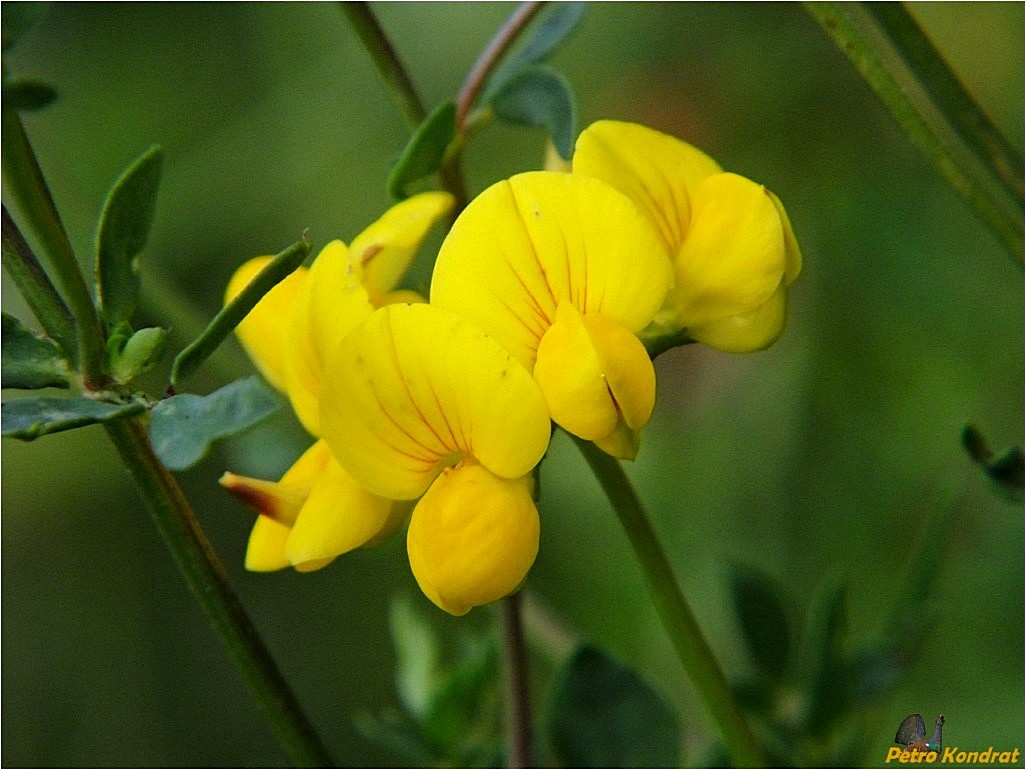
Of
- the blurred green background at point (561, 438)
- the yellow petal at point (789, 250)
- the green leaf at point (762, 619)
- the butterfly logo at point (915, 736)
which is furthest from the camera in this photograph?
the blurred green background at point (561, 438)

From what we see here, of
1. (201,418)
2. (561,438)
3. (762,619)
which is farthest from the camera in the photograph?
(561,438)

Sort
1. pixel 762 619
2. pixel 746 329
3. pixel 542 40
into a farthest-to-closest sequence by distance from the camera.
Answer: pixel 762 619 → pixel 542 40 → pixel 746 329

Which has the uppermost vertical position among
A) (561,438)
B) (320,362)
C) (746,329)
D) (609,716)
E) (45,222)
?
(45,222)

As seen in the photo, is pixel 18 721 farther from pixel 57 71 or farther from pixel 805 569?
pixel 805 569

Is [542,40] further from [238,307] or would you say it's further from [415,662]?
[415,662]

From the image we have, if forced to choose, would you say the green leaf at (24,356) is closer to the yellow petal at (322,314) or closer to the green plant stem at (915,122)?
the yellow petal at (322,314)

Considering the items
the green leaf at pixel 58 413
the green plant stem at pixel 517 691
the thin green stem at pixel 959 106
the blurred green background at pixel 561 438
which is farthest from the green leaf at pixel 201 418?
the blurred green background at pixel 561 438

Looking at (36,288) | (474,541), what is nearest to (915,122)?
(474,541)

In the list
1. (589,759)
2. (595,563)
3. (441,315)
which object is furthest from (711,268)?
(595,563)
